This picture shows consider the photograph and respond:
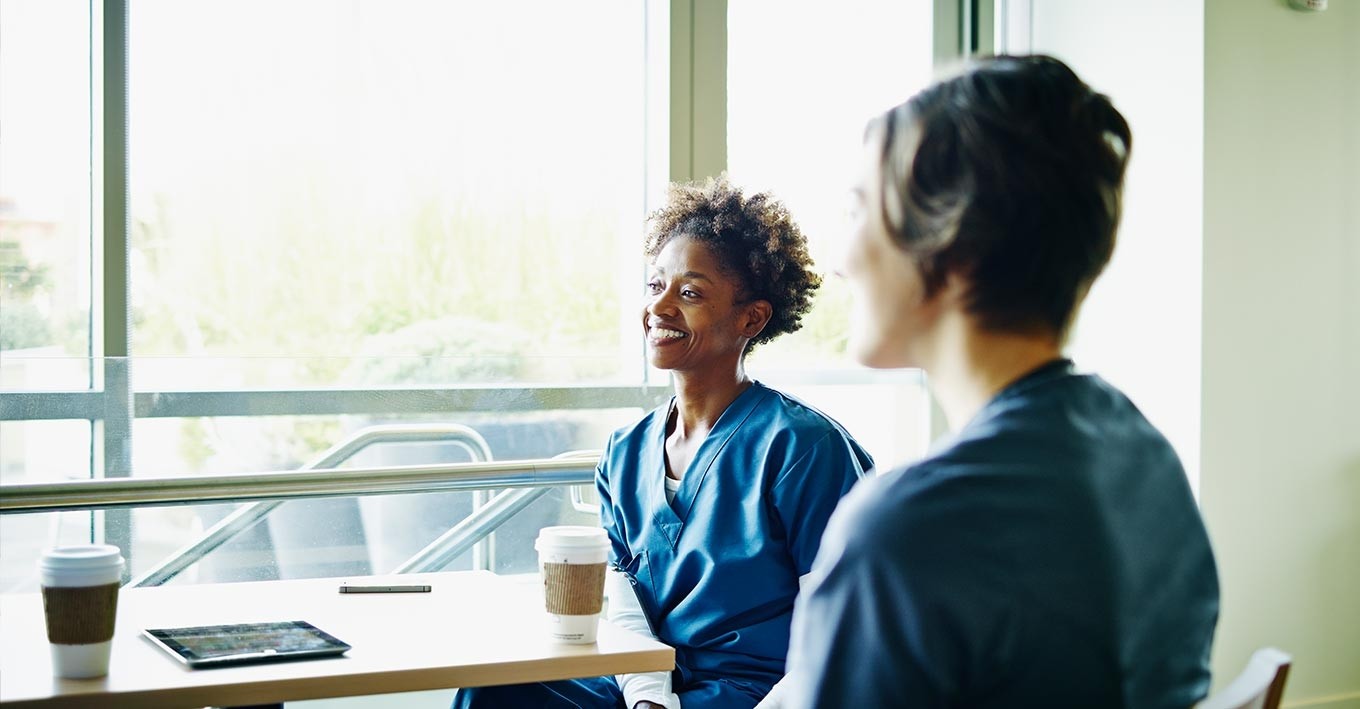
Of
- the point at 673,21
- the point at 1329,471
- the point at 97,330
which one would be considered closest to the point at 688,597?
the point at 97,330

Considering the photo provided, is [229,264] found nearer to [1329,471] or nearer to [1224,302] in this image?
[1224,302]

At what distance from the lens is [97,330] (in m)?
2.52

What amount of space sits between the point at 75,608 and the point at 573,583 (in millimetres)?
549

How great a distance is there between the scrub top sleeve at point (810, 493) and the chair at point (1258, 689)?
1020 mm

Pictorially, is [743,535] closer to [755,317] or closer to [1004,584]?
[755,317]

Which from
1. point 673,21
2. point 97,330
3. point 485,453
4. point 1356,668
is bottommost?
point 1356,668

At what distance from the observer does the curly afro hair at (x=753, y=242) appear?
7.22ft

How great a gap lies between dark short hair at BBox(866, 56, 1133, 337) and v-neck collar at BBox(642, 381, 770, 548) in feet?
3.64

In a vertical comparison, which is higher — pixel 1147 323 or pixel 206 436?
pixel 1147 323

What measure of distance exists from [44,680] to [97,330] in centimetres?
141

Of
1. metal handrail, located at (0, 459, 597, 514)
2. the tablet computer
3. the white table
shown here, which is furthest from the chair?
metal handrail, located at (0, 459, 597, 514)

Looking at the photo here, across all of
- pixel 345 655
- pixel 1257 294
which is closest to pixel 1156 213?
pixel 1257 294

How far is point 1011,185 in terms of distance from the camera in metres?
0.81

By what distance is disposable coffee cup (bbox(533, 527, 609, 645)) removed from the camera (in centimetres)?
151
